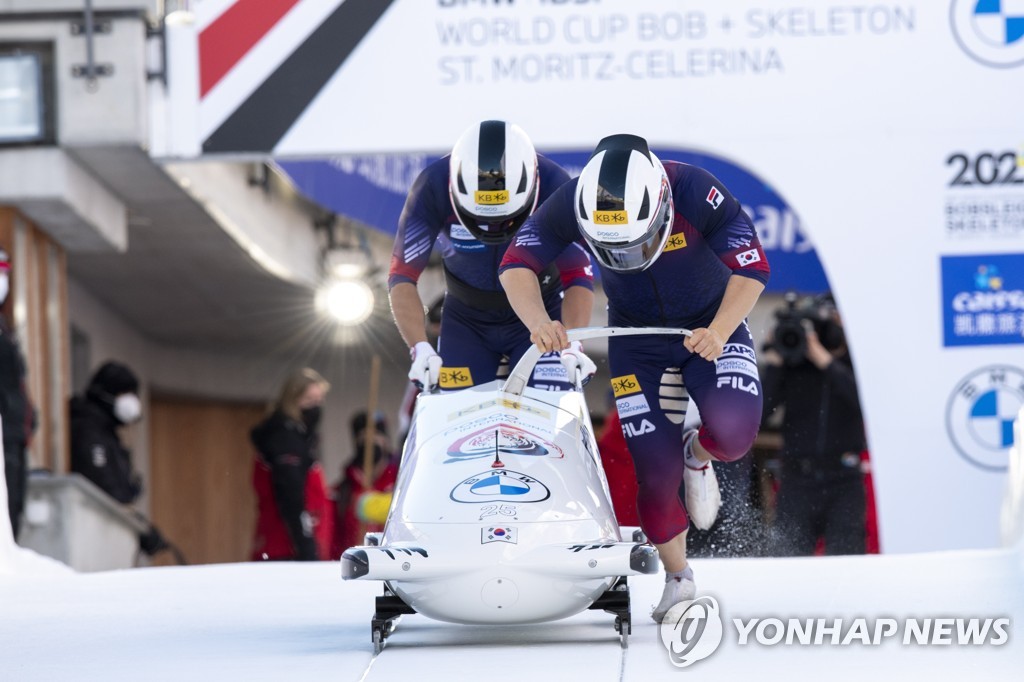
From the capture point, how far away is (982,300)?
7703 millimetres

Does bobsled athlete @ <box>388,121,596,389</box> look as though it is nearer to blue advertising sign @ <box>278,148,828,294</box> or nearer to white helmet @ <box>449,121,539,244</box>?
white helmet @ <box>449,121,539,244</box>

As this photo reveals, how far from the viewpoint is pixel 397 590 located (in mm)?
4000

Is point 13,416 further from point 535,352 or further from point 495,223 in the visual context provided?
point 535,352

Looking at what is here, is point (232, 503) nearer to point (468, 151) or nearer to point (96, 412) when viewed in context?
point (96, 412)

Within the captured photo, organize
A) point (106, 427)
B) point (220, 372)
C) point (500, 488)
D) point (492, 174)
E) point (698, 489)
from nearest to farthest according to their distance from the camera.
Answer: point (500, 488), point (492, 174), point (698, 489), point (106, 427), point (220, 372)

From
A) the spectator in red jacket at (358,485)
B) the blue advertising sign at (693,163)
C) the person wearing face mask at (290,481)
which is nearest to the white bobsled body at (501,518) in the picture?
the person wearing face mask at (290,481)

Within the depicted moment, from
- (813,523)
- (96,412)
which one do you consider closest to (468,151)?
(813,523)

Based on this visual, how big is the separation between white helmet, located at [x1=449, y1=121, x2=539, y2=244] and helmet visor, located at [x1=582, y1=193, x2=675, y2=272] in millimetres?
387

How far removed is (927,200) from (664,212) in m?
3.83

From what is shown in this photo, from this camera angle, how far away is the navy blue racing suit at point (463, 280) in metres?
5.17

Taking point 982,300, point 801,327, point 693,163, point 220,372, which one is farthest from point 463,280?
point 220,372

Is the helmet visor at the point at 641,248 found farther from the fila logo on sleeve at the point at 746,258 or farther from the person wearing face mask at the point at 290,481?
the person wearing face mask at the point at 290,481

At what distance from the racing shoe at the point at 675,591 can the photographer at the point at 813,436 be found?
2.51m

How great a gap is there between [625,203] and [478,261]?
1259mm
